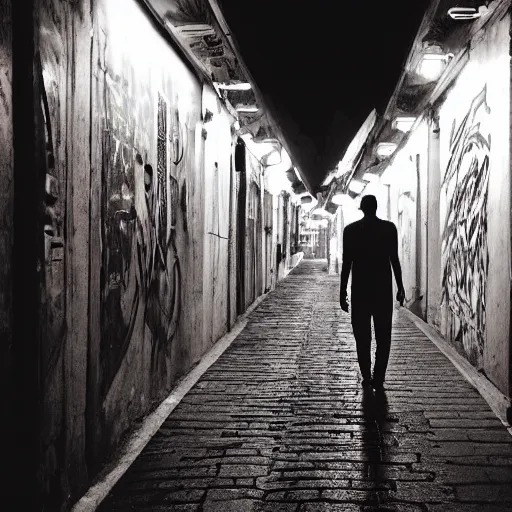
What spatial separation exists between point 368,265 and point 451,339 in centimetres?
305

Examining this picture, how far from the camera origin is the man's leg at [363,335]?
20.5ft

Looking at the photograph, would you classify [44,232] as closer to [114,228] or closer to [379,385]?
[114,228]

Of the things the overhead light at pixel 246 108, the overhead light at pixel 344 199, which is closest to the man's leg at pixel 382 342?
the overhead light at pixel 246 108

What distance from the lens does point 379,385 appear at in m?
6.17

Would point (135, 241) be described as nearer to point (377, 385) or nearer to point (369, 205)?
point (369, 205)

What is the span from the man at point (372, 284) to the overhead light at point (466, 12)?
2.13 m

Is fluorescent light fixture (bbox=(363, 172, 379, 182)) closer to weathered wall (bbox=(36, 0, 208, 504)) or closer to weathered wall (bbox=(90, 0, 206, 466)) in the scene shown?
weathered wall (bbox=(90, 0, 206, 466))

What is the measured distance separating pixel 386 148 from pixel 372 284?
8790mm

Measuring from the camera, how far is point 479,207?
6855mm

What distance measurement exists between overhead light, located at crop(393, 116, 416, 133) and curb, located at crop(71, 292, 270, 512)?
6002mm

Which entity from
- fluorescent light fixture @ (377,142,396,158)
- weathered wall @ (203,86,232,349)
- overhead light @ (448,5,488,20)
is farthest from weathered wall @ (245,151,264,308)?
overhead light @ (448,5,488,20)

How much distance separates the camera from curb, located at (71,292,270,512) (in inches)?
143

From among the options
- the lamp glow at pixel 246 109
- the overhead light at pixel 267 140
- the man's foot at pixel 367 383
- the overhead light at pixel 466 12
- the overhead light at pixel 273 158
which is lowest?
the man's foot at pixel 367 383

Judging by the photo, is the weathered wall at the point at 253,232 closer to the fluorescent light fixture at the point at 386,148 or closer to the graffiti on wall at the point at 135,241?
the fluorescent light fixture at the point at 386,148
